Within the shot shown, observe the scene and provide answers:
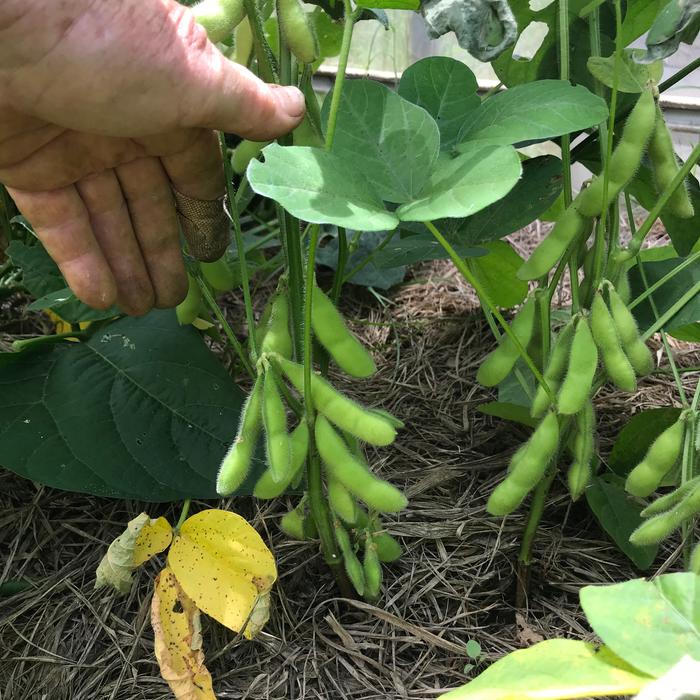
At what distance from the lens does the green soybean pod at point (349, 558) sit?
3.26ft

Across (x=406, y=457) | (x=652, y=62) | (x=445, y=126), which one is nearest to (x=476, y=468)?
(x=406, y=457)

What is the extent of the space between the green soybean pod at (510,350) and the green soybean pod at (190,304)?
1.58 feet

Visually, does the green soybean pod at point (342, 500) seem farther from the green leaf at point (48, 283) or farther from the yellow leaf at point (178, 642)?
the green leaf at point (48, 283)

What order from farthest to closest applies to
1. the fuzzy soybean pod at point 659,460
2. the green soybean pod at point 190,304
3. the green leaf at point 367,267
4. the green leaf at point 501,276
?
the green leaf at point 367,267
the green leaf at point 501,276
the green soybean pod at point 190,304
the fuzzy soybean pod at point 659,460

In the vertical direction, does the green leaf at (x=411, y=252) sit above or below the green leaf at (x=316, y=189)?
below

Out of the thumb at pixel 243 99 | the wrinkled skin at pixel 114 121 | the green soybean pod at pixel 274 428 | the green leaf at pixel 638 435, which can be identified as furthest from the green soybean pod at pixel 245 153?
the green leaf at pixel 638 435

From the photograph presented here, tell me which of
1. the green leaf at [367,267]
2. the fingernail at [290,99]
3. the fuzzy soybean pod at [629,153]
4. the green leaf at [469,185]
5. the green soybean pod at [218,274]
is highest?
the fingernail at [290,99]

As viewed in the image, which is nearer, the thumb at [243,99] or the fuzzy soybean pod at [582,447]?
the thumb at [243,99]

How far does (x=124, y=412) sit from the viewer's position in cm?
123

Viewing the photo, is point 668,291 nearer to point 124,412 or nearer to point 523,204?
point 523,204

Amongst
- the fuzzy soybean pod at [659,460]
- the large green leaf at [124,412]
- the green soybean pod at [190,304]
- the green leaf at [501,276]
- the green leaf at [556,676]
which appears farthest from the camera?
the green leaf at [501,276]

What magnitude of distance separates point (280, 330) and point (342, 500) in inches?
8.6

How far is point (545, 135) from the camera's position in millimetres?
828

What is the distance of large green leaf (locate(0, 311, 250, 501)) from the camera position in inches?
44.4
